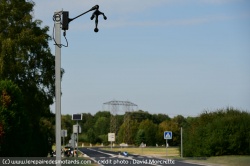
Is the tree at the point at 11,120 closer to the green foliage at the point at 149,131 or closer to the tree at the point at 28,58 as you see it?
the tree at the point at 28,58

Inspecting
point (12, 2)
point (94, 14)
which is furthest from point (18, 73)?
point (94, 14)

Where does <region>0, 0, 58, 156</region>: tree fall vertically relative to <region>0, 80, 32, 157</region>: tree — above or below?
above

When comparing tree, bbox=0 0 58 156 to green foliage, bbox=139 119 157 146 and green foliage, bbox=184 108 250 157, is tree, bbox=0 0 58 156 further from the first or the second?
green foliage, bbox=139 119 157 146

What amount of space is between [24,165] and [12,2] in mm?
17241

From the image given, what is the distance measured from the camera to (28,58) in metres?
42.9

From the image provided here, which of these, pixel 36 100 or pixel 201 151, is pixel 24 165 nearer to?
pixel 36 100

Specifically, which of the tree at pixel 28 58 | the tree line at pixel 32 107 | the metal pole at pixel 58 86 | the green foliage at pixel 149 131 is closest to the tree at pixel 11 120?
the tree line at pixel 32 107

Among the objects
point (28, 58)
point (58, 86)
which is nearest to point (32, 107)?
point (28, 58)

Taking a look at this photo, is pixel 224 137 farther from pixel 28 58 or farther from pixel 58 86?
pixel 58 86

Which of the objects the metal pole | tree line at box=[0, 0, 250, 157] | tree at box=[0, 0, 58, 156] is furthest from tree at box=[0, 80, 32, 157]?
tree at box=[0, 0, 58, 156]

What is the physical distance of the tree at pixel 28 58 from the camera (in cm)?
4122

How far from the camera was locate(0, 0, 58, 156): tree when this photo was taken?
41219 mm

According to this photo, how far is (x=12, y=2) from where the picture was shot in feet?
142

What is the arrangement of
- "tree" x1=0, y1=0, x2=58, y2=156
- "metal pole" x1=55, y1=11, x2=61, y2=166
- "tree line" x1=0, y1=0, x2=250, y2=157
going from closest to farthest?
"metal pole" x1=55, y1=11, x2=61, y2=166 < "tree line" x1=0, y1=0, x2=250, y2=157 < "tree" x1=0, y1=0, x2=58, y2=156
